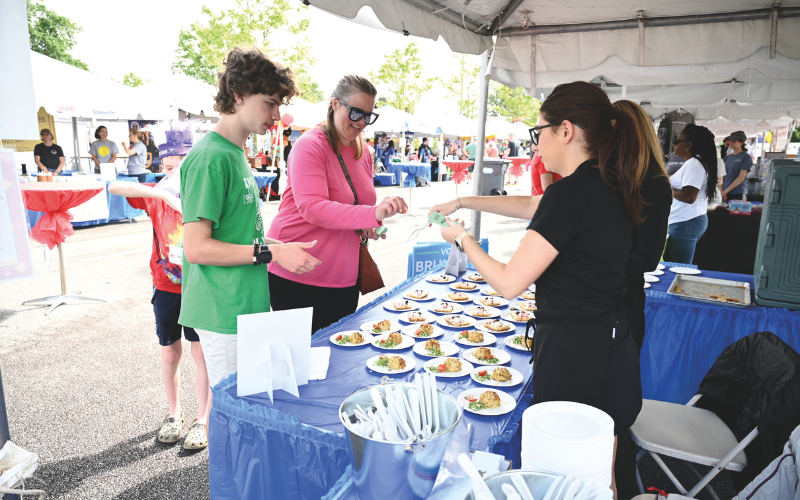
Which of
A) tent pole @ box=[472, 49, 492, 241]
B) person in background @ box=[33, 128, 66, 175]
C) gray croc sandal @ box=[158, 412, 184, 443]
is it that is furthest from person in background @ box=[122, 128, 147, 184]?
gray croc sandal @ box=[158, 412, 184, 443]

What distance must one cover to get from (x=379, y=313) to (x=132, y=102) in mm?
10171

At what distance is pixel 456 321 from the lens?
8.83 feet

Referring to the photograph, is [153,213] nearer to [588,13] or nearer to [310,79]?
[588,13]

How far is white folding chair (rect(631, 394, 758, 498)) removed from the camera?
205 cm

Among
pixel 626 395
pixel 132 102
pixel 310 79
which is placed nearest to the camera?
pixel 626 395

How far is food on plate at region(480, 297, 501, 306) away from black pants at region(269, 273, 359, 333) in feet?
2.82

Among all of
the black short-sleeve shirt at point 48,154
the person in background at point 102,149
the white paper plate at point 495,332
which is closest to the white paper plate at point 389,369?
the white paper plate at point 495,332

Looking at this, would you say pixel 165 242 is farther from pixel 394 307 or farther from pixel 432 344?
pixel 432 344

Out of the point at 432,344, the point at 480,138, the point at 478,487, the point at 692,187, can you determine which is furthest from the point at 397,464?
the point at 692,187

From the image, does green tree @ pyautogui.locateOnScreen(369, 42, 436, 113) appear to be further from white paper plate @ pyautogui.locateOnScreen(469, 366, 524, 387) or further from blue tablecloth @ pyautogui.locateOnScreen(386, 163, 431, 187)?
white paper plate @ pyautogui.locateOnScreen(469, 366, 524, 387)

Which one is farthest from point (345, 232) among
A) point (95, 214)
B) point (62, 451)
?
point (95, 214)

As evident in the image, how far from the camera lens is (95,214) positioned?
9.39 meters

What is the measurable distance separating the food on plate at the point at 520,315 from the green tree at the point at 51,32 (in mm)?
42329

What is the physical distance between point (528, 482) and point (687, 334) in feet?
9.42
